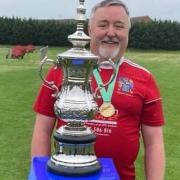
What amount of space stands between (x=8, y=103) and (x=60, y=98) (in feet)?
36.7

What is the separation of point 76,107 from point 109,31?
689 mm

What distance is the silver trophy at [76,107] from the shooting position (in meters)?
2.58

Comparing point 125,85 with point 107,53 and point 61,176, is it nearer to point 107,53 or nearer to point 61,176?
point 107,53

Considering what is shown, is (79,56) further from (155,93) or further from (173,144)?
(173,144)

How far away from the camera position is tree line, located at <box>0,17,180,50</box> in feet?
146

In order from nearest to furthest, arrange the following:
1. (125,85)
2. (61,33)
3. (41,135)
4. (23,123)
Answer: (125,85), (41,135), (23,123), (61,33)

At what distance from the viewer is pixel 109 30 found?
10.3 feet

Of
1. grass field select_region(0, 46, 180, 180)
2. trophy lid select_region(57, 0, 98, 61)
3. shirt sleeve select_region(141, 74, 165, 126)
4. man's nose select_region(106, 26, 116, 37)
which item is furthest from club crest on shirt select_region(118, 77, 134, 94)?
grass field select_region(0, 46, 180, 180)

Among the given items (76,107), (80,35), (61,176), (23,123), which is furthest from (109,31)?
(23,123)

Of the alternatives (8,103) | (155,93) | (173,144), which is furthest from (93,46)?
(8,103)

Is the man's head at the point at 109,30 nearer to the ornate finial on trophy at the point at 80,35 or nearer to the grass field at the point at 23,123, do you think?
the ornate finial on trophy at the point at 80,35

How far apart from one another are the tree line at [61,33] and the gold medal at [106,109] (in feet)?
135

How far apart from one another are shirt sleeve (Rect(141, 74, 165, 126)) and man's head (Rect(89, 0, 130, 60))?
27 cm

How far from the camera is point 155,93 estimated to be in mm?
3244
